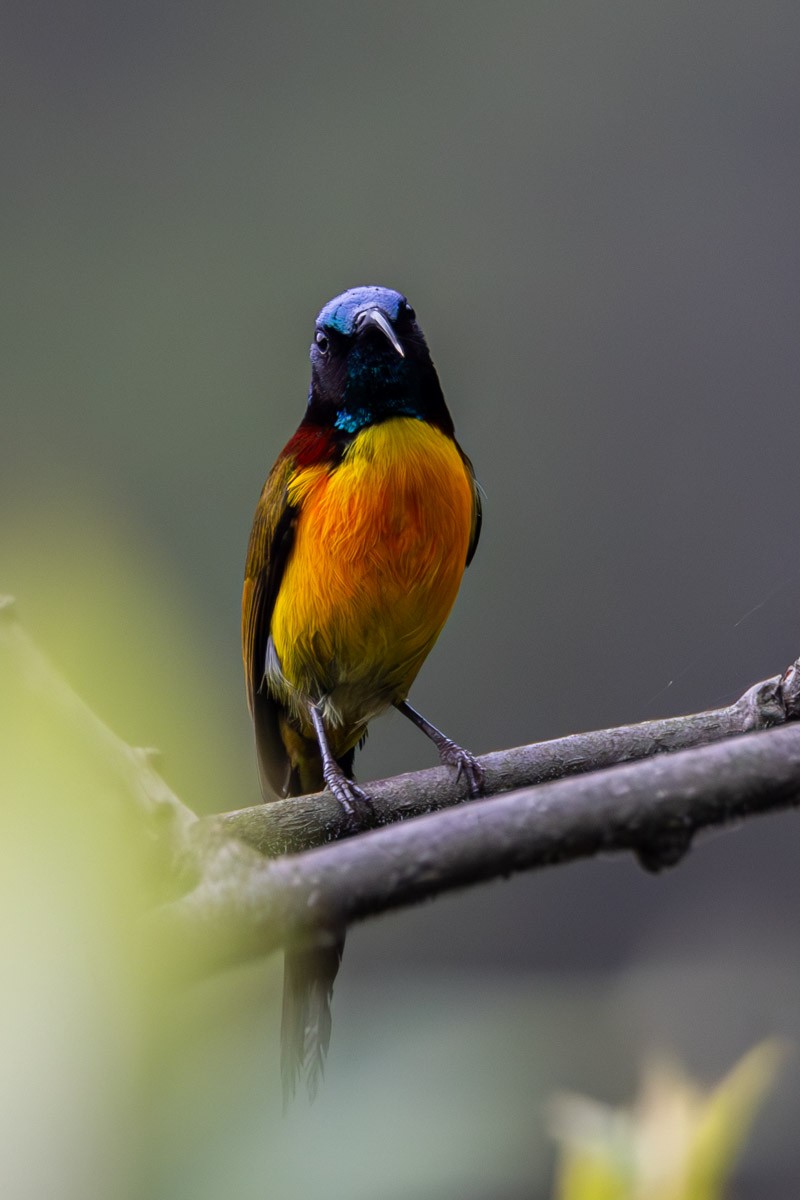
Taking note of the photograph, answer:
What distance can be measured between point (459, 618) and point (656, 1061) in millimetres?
4133

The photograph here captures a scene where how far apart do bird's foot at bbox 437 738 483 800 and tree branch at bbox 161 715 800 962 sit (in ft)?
3.49

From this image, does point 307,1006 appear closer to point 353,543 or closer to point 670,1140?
point 353,543

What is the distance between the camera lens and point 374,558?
7.98ft

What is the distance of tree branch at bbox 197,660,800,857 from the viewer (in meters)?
1.94

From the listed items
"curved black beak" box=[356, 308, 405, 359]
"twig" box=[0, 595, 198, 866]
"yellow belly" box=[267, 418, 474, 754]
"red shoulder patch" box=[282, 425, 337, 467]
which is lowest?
"twig" box=[0, 595, 198, 866]

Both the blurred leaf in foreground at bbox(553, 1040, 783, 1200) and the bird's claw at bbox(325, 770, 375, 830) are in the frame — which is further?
the bird's claw at bbox(325, 770, 375, 830)

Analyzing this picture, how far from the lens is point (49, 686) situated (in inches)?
34.3

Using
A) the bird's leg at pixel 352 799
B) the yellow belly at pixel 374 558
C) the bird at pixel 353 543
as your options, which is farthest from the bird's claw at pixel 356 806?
the yellow belly at pixel 374 558

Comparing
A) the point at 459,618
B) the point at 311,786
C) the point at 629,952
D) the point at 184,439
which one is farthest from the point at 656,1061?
the point at 184,439

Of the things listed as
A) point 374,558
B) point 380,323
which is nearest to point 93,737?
point 374,558

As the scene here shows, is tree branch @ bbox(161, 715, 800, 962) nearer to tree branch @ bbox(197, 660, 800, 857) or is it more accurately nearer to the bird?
tree branch @ bbox(197, 660, 800, 857)

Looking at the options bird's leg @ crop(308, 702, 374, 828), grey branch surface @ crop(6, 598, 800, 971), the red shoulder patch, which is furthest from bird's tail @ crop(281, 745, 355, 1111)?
grey branch surface @ crop(6, 598, 800, 971)

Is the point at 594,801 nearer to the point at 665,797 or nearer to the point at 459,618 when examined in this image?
the point at 665,797

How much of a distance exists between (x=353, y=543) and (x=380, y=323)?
1.40ft
